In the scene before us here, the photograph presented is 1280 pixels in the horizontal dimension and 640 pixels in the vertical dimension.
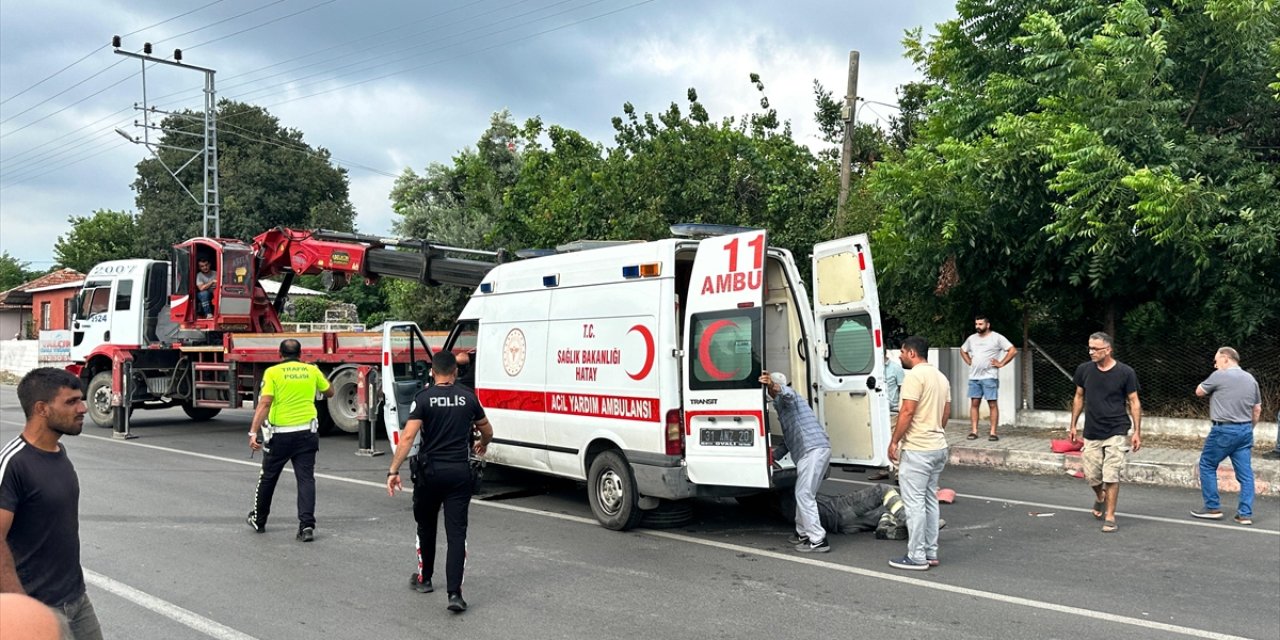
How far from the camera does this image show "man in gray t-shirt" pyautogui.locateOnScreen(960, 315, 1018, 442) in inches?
496

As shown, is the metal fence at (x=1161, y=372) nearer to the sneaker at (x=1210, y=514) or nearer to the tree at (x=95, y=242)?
the sneaker at (x=1210, y=514)

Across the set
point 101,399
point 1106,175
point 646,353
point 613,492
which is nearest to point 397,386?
point 613,492

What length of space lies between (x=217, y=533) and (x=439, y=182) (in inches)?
1135

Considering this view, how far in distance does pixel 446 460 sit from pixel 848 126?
12958 mm

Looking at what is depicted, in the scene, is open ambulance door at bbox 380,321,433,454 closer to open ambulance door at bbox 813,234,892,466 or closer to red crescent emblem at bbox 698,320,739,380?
red crescent emblem at bbox 698,320,739,380

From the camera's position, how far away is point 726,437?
6984mm

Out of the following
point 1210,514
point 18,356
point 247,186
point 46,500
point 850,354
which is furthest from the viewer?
point 247,186

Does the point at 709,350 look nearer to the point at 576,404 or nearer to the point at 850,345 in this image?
the point at 850,345

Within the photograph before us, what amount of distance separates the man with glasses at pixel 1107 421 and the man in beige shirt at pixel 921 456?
78.4 inches

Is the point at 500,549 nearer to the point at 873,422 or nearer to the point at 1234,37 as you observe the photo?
the point at 873,422

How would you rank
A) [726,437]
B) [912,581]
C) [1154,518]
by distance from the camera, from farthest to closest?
[1154,518], [726,437], [912,581]

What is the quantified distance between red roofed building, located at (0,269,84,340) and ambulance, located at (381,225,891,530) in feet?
98.9

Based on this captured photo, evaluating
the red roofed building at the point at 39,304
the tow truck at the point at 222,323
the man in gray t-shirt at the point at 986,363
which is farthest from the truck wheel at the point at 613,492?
the red roofed building at the point at 39,304

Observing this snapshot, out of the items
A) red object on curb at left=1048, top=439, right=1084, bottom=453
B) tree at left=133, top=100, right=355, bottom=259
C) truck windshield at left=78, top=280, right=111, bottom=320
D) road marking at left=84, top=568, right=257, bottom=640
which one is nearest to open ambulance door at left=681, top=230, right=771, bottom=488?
road marking at left=84, top=568, right=257, bottom=640
